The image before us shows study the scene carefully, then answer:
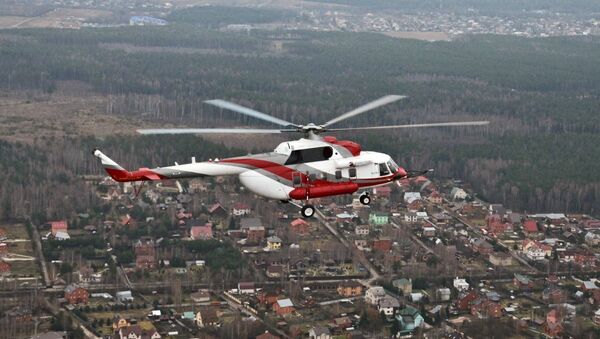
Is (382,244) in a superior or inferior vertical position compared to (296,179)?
inferior

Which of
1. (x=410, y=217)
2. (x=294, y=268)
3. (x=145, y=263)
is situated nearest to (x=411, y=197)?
(x=410, y=217)

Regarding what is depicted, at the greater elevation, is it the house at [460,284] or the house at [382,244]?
the house at [460,284]

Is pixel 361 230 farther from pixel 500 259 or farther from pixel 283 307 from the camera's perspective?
pixel 283 307

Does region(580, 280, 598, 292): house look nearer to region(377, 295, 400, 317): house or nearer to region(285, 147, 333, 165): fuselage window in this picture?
region(377, 295, 400, 317): house

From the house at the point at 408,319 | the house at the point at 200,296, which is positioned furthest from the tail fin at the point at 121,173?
the house at the point at 200,296

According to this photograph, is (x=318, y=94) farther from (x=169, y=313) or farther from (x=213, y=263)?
(x=169, y=313)

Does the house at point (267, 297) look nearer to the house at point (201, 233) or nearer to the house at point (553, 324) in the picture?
the house at point (201, 233)
